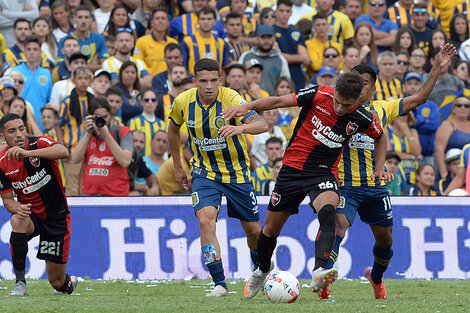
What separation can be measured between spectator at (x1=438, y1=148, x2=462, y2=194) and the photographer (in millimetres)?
5398

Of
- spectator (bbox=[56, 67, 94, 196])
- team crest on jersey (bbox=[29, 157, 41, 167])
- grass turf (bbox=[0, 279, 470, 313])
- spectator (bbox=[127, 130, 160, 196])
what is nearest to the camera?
grass turf (bbox=[0, 279, 470, 313])

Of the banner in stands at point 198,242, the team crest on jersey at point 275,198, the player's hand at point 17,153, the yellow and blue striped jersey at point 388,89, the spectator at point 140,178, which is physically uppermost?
the player's hand at point 17,153

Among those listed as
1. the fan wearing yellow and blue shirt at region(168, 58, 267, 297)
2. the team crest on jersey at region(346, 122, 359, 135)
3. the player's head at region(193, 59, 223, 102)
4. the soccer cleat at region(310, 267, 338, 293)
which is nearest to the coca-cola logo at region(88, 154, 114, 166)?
the fan wearing yellow and blue shirt at region(168, 58, 267, 297)

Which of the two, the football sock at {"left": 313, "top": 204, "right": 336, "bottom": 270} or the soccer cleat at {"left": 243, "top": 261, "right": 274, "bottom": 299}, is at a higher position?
the football sock at {"left": 313, "top": 204, "right": 336, "bottom": 270}

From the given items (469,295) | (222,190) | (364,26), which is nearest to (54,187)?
(222,190)

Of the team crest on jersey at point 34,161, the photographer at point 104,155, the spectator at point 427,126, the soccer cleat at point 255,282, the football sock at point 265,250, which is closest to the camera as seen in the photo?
the football sock at point 265,250

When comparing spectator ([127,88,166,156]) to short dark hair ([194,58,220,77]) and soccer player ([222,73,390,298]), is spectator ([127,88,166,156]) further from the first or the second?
soccer player ([222,73,390,298])

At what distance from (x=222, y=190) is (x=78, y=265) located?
3.86m

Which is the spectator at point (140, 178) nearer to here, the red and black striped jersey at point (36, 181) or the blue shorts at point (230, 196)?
the red and black striped jersey at point (36, 181)

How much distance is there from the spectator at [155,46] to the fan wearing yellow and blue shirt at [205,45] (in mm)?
368

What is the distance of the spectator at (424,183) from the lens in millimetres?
15523

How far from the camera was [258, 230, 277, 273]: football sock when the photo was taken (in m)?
9.83

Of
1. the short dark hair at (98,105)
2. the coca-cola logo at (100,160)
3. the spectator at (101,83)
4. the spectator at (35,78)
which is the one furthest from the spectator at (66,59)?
the coca-cola logo at (100,160)

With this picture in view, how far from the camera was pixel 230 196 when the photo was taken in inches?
418
